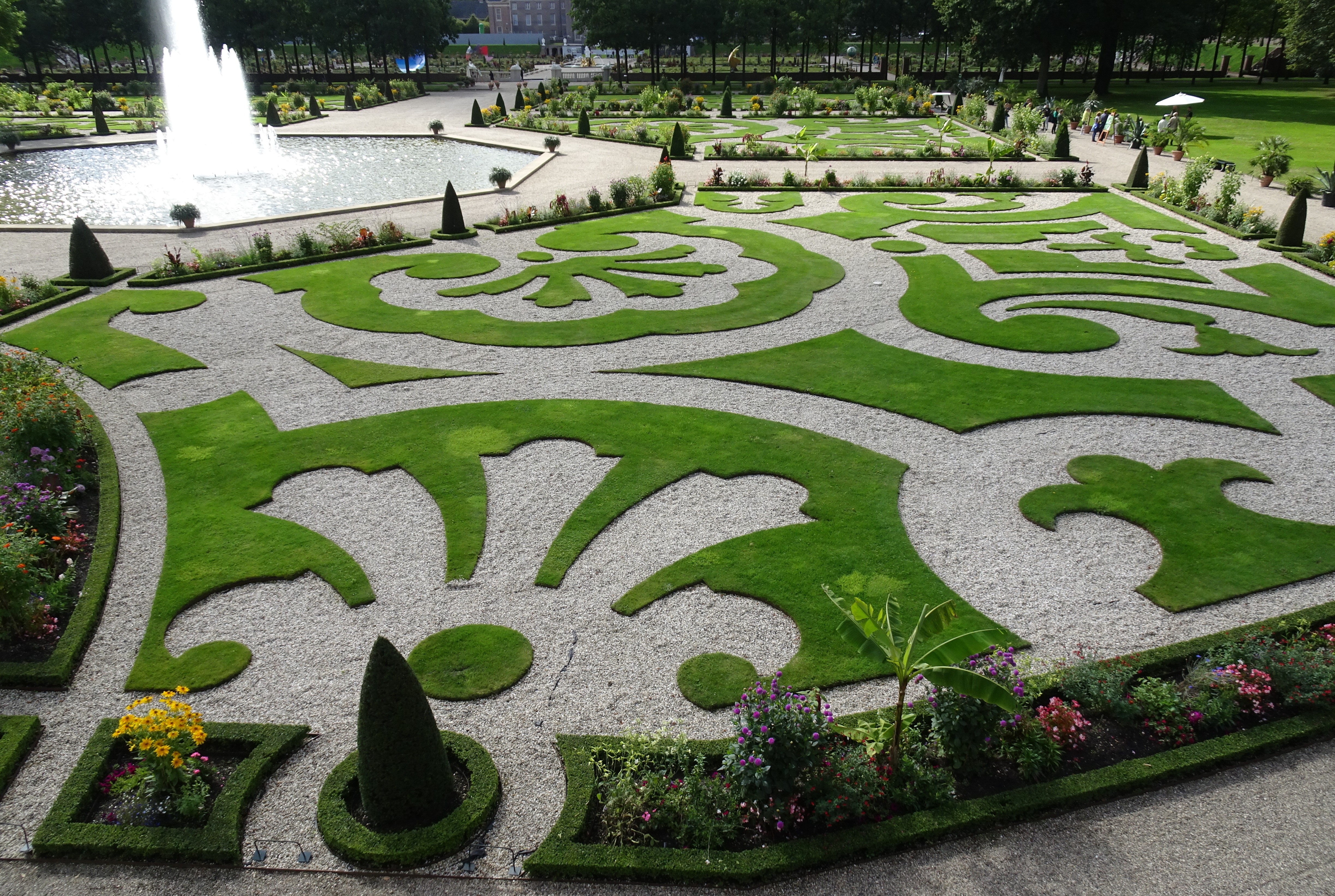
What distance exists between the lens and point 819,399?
59.4 ft

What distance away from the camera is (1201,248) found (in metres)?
28.8

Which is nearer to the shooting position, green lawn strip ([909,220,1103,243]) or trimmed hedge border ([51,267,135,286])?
trimmed hedge border ([51,267,135,286])

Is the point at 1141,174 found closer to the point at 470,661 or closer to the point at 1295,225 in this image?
the point at 1295,225

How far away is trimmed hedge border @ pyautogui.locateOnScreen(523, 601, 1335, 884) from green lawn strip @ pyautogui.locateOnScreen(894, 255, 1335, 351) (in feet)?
42.3

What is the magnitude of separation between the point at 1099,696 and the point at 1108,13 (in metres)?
69.9

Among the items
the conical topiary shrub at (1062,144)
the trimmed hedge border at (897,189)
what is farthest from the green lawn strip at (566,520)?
the conical topiary shrub at (1062,144)

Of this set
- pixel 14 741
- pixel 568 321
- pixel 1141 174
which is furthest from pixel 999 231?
pixel 14 741

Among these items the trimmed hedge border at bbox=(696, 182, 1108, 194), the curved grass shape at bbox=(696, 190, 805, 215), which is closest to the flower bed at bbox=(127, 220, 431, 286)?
the curved grass shape at bbox=(696, 190, 805, 215)

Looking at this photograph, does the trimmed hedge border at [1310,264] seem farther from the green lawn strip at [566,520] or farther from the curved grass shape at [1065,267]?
the green lawn strip at [566,520]

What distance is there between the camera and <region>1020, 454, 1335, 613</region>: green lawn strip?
12.3 metres

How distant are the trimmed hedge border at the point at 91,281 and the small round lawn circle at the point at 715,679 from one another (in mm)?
24859

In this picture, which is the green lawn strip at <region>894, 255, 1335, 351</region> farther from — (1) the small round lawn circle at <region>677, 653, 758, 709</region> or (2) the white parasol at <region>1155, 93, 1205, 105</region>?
(2) the white parasol at <region>1155, 93, 1205, 105</region>

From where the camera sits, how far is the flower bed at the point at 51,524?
35.7 feet

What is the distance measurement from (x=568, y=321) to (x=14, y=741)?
51.2 ft
